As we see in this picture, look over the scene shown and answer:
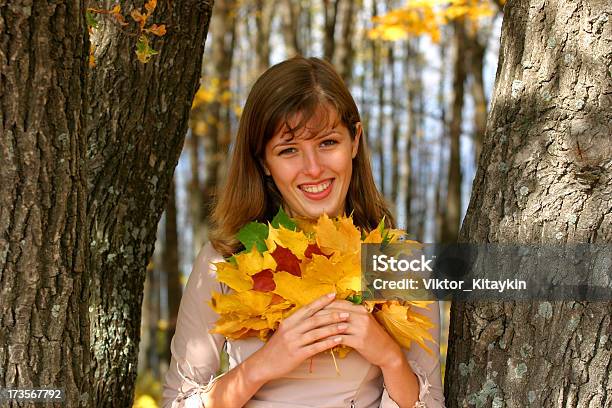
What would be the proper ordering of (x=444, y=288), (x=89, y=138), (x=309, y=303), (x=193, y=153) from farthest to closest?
(x=193, y=153) → (x=89, y=138) → (x=444, y=288) → (x=309, y=303)

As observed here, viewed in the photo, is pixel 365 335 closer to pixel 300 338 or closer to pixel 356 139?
pixel 300 338

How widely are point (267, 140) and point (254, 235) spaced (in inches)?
12.4

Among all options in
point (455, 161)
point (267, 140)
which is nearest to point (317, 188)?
point (267, 140)

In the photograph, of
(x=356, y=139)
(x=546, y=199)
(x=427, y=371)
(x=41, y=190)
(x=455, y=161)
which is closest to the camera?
(x=41, y=190)

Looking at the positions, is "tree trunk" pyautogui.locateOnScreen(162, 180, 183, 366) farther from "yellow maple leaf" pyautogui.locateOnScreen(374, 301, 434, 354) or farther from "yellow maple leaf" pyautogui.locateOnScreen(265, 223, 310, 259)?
"yellow maple leaf" pyautogui.locateOnScreen(374, 301, 434, 354)

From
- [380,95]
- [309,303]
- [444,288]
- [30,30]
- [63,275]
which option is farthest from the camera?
[380,95]

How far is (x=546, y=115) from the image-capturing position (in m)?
2.21

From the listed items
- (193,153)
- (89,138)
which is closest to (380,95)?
(193,153)

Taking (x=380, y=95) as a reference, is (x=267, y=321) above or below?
below

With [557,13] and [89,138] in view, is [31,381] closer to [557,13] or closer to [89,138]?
[89,138]

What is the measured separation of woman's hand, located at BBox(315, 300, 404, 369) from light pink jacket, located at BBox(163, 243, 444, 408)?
12cm

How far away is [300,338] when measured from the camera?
82.7 inches

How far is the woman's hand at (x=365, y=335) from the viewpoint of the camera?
2113 millimetres

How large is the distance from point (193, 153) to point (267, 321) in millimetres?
7922
